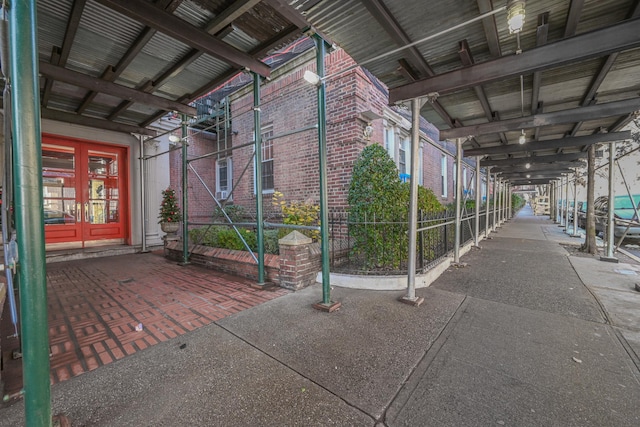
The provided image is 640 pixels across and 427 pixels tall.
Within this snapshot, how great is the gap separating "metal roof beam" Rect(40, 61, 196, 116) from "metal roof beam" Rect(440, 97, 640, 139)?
5.69 metres

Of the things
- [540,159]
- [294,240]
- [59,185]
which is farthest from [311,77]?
[540,159]

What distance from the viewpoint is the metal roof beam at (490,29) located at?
2379 millimetres

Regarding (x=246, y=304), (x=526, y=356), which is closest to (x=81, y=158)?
(x=246, y=304)

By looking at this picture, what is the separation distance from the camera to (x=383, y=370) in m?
2.06

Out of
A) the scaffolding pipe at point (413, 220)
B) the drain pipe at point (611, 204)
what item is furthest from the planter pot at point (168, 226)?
the drain pipe at point (611, 204)

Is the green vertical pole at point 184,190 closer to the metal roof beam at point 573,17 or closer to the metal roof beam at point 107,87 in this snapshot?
the metal roof beam at point 107,87

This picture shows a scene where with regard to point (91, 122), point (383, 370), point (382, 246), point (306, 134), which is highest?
point (91, 122)

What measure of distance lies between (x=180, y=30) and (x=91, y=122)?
487 centimetres

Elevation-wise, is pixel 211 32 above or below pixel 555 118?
above

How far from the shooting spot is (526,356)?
7.41 feet

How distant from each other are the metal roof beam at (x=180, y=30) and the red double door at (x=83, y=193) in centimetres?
577

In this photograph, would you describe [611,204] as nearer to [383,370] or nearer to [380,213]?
[380,213]

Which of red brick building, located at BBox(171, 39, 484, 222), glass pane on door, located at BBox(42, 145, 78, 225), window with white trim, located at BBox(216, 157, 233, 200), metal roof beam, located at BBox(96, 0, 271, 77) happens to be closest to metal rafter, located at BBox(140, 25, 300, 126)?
metal roof beam, located at BBox(96, 0, 271, 77)

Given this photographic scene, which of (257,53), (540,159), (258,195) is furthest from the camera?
(540,159)
